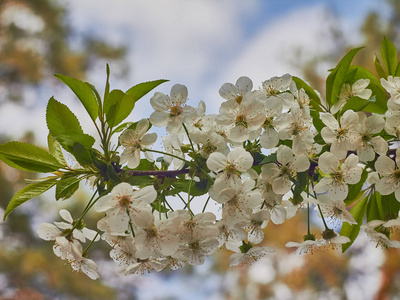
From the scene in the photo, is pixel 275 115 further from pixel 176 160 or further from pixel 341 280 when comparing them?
pixel 341 280

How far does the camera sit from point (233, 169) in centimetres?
58

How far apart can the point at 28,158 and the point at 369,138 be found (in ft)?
1.57

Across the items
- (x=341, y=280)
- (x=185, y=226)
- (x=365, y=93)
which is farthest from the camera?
Answer: (x=341, y=280)

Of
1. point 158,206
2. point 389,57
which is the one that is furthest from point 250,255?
point 389,57

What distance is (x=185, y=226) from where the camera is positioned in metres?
0.58

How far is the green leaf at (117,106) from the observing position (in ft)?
1.98

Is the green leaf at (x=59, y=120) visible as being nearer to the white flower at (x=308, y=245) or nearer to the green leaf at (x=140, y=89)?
the green leaf at (x=140, y=89)

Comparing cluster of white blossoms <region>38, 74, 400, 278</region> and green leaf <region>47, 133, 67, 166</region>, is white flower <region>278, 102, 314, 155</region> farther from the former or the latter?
green leaf <region>47, 133, 67, 166</region>

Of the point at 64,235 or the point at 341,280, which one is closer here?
the point at 64,235

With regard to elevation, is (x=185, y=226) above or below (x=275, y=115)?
below

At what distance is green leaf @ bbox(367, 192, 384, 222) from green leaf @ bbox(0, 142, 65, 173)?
1.62ft


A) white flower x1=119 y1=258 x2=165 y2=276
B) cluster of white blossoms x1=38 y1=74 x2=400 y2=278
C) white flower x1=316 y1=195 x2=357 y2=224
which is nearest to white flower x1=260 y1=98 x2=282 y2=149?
cluster of white blossoms x1=38 y1=74 x2=400 y2=278

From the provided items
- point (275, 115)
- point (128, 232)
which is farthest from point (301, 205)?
point (128, 232)

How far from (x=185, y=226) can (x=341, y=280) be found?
15.6ft
